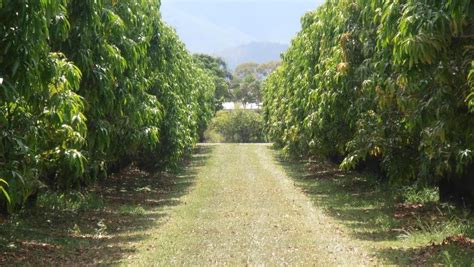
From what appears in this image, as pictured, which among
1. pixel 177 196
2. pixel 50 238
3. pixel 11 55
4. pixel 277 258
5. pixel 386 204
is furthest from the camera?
pixel 177 196

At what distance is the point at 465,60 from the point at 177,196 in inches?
521

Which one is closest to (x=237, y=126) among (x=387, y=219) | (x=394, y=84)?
(x=387, y=219)

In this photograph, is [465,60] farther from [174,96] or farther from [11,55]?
[174,96]

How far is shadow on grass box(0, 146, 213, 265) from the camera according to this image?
10352mm

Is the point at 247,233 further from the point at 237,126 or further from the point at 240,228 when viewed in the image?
the point at 237,126

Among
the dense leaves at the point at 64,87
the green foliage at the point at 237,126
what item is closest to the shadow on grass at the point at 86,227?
the dense leaves at the point at 64,87

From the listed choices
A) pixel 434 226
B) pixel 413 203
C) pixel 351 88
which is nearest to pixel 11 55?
pixel 434 226

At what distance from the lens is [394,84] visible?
34.3 ft

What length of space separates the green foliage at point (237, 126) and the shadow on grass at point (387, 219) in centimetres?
4909

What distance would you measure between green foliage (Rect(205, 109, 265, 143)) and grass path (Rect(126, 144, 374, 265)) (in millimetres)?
52626

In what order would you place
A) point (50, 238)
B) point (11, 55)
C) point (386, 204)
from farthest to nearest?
point (386, 204) → point (50, 238) → point (11, 55)

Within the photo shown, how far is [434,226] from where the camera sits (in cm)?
1257

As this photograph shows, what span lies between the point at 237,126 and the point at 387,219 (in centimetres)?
6194

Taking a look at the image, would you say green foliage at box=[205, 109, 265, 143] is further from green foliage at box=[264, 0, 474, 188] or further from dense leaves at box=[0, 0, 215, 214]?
dense leaves at box=[0, 0, 215, 214]
